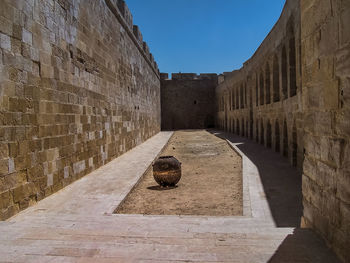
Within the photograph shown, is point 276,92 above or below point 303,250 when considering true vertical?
above

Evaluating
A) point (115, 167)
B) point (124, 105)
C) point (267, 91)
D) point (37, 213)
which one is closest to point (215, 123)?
point (267, 91)

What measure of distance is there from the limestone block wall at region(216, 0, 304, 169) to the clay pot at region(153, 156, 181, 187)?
322 cm

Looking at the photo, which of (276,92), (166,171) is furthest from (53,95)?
(276,92)

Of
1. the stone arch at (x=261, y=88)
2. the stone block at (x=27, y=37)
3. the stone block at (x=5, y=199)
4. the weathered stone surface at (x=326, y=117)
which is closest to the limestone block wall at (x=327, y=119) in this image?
the weathered stone surface at (x=326, y=117)

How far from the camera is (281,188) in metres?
5.80

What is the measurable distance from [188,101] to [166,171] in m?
24.2

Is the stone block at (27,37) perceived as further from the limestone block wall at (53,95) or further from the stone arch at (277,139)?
the stone arch at (277,139)

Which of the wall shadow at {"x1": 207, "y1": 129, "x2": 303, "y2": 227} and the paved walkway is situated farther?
the wall shadow at {"x1": 207, "y1": 129, "x2": 303, "y2": 227}

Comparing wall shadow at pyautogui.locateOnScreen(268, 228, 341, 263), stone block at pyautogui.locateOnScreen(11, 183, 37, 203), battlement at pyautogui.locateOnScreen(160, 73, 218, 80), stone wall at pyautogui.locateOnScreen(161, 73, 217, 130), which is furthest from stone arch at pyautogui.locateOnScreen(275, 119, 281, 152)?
battlement at pyautogui.locateOnScreen(160, 73, 218, 80)

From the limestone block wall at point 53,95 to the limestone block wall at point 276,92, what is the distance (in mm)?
5432

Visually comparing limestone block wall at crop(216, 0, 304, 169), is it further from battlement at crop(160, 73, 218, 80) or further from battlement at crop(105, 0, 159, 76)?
battlement at crop(160, 73, 218, 80)

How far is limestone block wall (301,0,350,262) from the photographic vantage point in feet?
6.92

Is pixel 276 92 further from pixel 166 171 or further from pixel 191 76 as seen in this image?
pixel 191 76

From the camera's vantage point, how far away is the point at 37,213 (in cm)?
402
